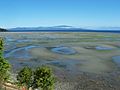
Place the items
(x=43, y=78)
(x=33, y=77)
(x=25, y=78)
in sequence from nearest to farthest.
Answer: (x=43, y=78), (x=25, y=78), (x=33, y=77)

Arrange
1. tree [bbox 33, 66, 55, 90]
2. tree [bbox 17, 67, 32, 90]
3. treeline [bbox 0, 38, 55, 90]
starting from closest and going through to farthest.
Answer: tree [bbox 33, 66, 55, 90] < treeline [bbox 0, 38, 55, 90] < tree [bbox 17, 67, 32, 90]

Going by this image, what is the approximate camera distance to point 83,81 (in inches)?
1581

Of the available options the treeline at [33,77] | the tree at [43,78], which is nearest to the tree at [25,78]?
the treeline at [33,77]

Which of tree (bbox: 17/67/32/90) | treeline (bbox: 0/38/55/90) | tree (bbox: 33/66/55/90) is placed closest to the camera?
tree (bbox: 33/66/55/90)

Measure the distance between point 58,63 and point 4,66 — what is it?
25.8m

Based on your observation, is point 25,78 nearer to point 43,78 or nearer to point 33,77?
point 33,77

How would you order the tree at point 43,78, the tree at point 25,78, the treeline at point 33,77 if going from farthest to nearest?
the tree at point 25,78 < the treeline at point 33,77 < the tree at point 43,78

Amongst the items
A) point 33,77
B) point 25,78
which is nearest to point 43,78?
point 33,77

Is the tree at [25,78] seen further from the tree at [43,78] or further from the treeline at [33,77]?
the tree at [43,78]

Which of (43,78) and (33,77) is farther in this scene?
(33,77)

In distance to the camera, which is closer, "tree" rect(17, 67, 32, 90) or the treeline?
the treeline

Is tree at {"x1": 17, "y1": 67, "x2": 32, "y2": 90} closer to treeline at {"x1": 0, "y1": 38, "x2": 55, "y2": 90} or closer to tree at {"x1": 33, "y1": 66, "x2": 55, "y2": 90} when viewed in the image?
treeline at {"x1": 0, "y1": 38, "x2": 55, "y2": 90}

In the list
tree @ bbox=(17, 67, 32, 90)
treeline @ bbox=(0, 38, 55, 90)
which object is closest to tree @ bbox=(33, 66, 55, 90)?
treeline @ bbox=(0, 38, 55, 90)

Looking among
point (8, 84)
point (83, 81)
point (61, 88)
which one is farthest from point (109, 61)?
point (8, 84)
